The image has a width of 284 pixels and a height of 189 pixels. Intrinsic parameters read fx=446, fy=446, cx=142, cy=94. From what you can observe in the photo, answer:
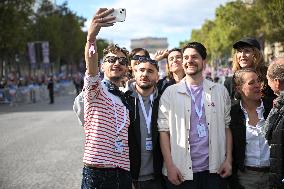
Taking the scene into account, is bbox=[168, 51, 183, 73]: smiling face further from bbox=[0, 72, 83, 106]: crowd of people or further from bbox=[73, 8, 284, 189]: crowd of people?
bbox=[0, 72, 83, 106]: crowd of people

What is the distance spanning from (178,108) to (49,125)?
42.0ft

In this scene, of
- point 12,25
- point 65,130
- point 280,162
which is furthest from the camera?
point 12,25

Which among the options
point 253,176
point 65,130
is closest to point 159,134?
point 253,176

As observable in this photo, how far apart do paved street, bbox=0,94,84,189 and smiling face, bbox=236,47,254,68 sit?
145 inches

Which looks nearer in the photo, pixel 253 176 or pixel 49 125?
pixel 253 176

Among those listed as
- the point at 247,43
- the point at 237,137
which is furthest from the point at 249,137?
the point at 247,43

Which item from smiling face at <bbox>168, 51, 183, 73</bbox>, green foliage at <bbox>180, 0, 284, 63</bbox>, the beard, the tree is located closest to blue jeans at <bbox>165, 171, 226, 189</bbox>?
the beard

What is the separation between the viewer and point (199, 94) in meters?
4.30

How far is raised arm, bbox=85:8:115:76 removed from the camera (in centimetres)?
345

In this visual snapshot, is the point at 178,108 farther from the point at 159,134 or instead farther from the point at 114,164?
the point at 114,164

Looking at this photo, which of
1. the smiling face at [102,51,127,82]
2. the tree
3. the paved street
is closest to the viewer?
the smiling face at [102,51,127,82]

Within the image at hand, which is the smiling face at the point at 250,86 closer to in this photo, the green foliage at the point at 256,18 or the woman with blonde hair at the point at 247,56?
the woman with blonde hair at the point at 247,56

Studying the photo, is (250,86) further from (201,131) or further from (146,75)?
(146,75)

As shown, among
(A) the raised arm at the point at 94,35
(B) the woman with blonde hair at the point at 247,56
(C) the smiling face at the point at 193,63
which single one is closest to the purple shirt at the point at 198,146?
(C) the smiling face at the point at 193,63
